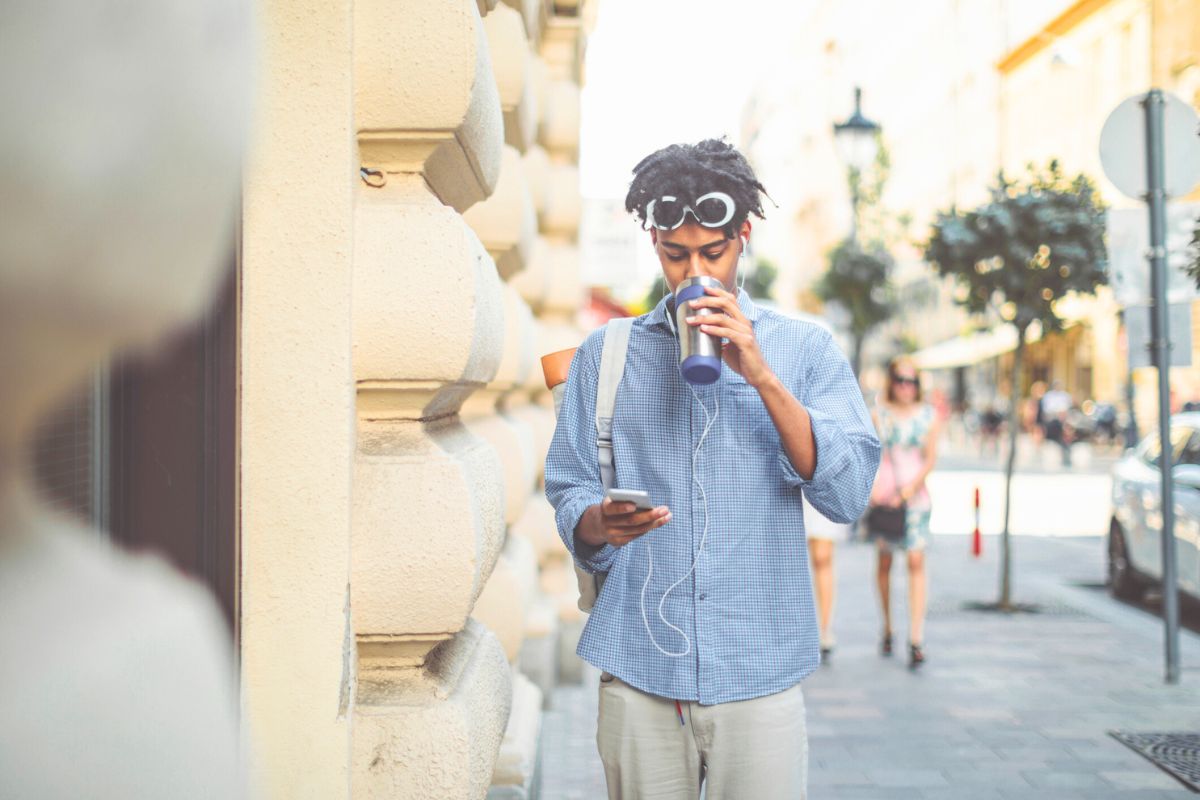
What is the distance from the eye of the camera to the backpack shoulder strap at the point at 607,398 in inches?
101

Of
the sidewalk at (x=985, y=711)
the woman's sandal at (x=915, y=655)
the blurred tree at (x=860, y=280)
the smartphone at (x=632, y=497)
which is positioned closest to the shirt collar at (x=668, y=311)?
the smartphone at (x=632, y=497)

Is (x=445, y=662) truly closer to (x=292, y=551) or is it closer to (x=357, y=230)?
(x=292, y=551)

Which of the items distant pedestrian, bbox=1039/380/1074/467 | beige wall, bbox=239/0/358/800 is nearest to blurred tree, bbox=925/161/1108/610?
beige wall, bbox=239/0/358/800

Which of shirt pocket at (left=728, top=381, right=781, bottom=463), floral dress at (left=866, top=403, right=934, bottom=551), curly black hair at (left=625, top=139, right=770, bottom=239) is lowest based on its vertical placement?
floral dress at (left=866, top=403, right=934, bottom=551)

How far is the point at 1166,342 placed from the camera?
765 cm

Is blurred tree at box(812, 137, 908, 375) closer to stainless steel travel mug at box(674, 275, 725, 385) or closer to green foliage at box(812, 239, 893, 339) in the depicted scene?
green foliage at box(812, 239, 893, 339)

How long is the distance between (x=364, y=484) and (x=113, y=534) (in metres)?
0.50

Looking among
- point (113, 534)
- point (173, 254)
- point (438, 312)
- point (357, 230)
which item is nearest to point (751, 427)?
point (438, 312)

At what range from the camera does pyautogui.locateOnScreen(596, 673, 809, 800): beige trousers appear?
2.42 metres

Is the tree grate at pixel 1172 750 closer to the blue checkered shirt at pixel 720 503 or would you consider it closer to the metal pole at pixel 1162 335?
the metal pole at pixel 1162 335

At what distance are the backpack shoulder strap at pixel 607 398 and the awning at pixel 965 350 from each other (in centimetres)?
3735

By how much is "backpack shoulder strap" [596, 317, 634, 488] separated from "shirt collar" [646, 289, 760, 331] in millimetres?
74

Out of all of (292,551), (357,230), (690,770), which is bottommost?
(690,770)

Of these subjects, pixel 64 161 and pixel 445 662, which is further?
pixel 445 662
